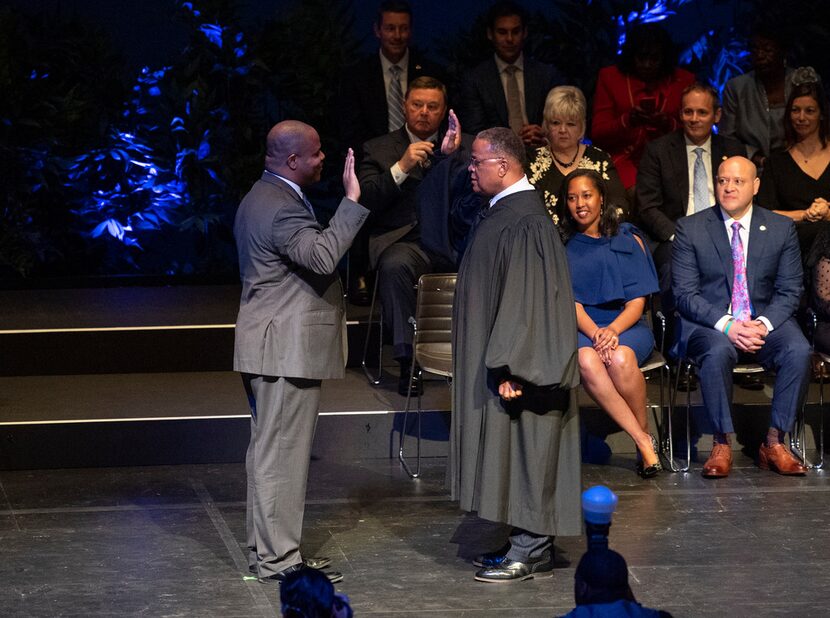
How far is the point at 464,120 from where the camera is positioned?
7621mm

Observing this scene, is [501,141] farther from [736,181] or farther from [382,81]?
[382,81]

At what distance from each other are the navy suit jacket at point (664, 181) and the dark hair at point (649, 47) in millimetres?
541

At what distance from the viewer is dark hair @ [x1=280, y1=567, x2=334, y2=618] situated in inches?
86.7

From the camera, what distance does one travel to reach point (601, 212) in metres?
6.31

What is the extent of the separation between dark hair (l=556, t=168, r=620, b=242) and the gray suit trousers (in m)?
1.97

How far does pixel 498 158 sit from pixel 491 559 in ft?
4.46

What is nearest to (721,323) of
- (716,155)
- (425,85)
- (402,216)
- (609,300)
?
(609,300)

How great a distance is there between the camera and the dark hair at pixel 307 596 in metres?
2.20

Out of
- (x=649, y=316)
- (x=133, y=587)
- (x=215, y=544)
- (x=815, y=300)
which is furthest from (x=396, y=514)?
(x=815, y=300)

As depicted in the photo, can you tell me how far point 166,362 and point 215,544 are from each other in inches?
85.9

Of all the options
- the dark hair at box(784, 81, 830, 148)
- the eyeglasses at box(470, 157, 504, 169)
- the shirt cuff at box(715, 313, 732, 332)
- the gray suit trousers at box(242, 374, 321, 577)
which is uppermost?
the dark hair at box(784, 81, 830, 148)

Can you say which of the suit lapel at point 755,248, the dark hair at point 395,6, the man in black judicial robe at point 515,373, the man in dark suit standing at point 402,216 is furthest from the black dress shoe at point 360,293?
the man in black judicial robe at point 515,373

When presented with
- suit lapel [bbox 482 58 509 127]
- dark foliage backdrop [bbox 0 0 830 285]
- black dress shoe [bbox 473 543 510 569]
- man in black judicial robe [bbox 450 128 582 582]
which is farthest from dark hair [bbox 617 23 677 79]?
black dress shoe [bbox 473 543 510 569]

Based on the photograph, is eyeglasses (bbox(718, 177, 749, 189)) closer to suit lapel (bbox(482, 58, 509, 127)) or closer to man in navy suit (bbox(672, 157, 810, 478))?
man in navy suit (bbox(672, 157, 810, 478))
